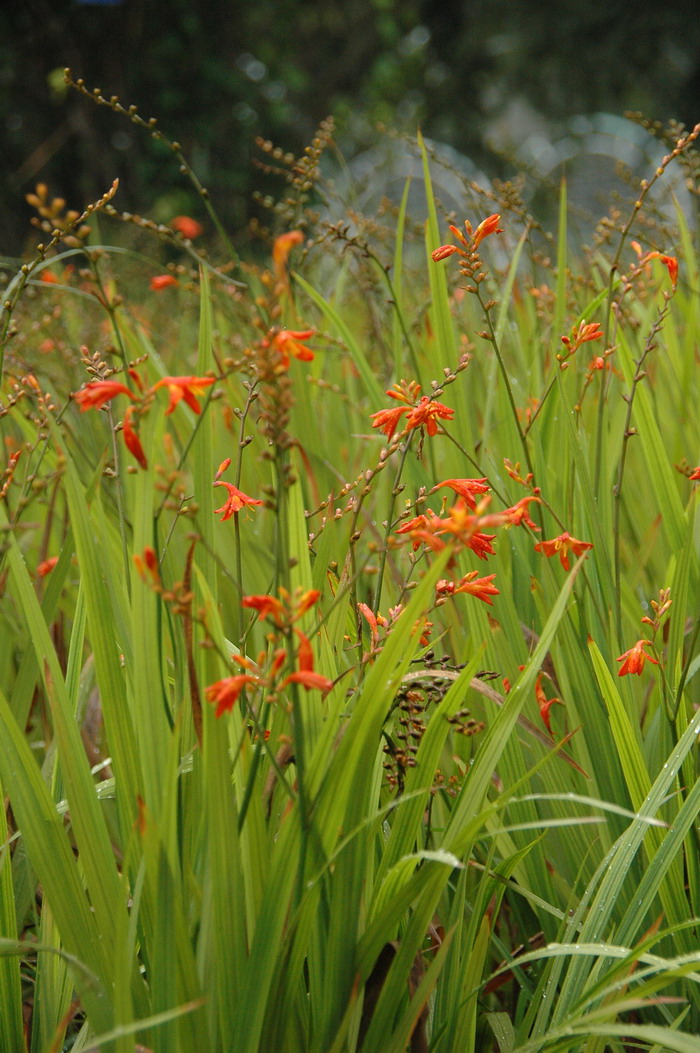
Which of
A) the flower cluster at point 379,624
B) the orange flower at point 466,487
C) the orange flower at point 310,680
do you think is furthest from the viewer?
the orange flower at point 466,487

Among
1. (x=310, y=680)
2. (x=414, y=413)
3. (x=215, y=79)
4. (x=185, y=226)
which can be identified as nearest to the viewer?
(x=310, y=680)

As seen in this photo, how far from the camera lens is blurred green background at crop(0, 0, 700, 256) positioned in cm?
789

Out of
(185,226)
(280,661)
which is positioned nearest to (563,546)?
(280,661)

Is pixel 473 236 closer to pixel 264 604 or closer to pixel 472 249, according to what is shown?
pixel 472 249

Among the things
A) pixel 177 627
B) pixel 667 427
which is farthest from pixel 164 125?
pixel 177 627

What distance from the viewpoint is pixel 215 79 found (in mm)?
8242

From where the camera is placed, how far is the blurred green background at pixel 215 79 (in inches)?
311

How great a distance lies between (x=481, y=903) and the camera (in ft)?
2.60

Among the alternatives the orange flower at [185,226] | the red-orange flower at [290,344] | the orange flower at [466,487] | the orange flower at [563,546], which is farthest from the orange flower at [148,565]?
the orange flower at [185,226]

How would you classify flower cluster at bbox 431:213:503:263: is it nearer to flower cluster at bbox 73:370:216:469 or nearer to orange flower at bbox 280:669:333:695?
flower cluster at bbox 73:370:216:469

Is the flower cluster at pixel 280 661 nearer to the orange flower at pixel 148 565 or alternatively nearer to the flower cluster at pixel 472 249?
the orange flower at pixel 148 565

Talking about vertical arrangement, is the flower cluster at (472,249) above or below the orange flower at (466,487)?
above

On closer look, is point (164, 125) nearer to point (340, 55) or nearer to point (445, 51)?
point (340, 55)

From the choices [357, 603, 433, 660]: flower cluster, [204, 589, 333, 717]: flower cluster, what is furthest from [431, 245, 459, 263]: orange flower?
[204, 589, 333, 717]: flower cluster
